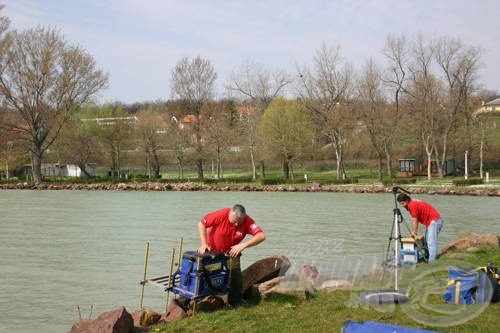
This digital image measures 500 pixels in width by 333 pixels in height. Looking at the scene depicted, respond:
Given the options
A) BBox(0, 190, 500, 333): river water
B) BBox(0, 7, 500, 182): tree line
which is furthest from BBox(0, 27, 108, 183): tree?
BBox(0, 190, 500, 333): river water

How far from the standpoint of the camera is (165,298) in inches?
354

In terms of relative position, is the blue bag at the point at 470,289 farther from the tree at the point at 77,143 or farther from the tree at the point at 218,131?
the tree at the point at 77,143

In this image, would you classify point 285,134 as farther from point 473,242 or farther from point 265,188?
point 473,242

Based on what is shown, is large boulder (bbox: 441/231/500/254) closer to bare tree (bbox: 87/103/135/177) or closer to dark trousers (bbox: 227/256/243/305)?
dark trousers (bbox: 227/256/243/305)

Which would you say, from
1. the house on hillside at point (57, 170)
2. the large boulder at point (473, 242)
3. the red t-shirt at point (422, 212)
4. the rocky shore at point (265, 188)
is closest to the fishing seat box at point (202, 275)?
the red t-shirt at point (422, 212)

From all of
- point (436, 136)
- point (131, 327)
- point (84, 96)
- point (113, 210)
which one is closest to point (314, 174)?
point (436, 136)

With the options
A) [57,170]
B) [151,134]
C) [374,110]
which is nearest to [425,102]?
[374,110]

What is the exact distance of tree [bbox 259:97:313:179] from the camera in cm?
5356

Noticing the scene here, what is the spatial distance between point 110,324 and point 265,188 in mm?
39006

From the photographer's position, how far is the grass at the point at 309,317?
5.98 metres

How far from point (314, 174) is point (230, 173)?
13.1 meters

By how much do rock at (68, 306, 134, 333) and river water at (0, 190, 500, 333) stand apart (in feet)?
4.28

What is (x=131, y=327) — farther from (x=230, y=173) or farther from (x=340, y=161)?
(x=230, y=173)

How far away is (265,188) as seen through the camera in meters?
45.0
